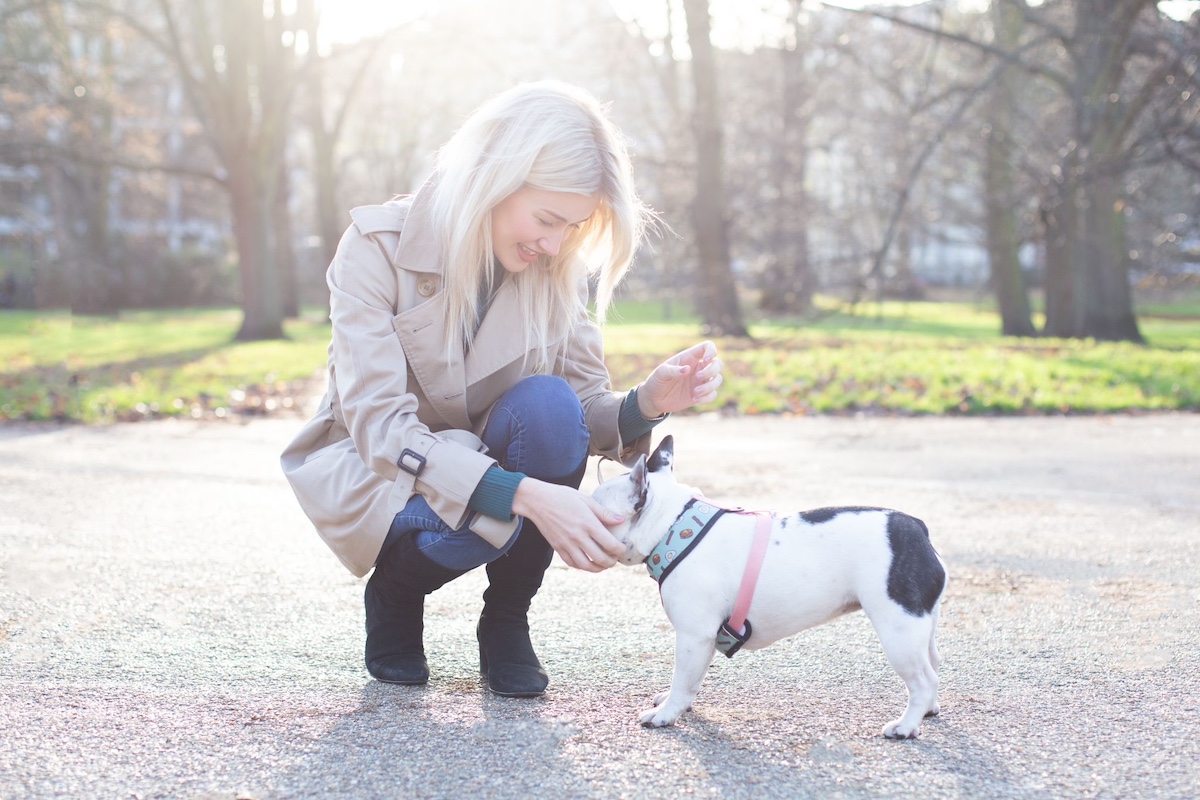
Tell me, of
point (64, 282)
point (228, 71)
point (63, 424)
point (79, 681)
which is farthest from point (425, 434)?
point (64, 282)

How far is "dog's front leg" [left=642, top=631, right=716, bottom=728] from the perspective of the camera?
265 centimetres

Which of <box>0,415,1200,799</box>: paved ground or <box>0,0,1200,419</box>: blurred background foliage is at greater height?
<box>0,0,1200,419</box>: blurred background foliage

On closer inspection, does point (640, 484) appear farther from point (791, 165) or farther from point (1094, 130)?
point (791, 165)

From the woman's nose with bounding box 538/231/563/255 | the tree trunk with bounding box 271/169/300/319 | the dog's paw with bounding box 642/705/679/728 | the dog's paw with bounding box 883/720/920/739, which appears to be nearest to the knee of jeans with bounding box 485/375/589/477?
the woman's nose with bounding box 538/231/563/255

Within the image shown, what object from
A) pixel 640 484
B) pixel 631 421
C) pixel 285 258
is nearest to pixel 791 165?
pixel 285 258

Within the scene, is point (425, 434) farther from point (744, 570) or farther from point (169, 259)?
point (169, 259)

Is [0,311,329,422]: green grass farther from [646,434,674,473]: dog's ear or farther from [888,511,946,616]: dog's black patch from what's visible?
[888,511,946,616]: dog's black patch

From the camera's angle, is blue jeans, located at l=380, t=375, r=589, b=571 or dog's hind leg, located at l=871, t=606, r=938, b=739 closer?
dog's hind leg, located at l=871, t=606, r=938, b=739

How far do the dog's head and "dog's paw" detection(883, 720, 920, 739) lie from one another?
69cm

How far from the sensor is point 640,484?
2672mm

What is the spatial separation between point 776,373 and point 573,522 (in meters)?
9.21

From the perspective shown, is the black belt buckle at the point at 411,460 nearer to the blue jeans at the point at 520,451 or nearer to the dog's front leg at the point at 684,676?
the blue jeans at the point at 520,451

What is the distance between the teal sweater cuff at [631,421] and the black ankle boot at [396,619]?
67cm

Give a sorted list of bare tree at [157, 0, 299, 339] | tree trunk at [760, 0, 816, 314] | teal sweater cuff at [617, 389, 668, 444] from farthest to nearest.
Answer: tree trunk at [760, 0, 816, 314]
bare tree at [157, 0, 299, 339]
teal sweater cuff at [617, 389, 668, 444]
